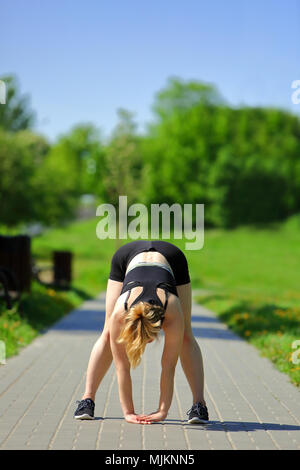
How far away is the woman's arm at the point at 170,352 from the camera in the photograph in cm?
585

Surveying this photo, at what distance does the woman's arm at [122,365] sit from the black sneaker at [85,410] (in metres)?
0.29

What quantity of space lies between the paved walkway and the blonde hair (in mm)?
598

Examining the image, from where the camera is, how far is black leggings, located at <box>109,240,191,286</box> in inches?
241

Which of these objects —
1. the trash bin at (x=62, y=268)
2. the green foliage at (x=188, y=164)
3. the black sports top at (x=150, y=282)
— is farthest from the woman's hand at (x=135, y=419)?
the green foliage at (x=188, y=164)

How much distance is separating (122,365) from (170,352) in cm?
37

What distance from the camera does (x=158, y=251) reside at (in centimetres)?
613

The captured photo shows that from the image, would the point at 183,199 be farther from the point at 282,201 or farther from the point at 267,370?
the point at 267,370

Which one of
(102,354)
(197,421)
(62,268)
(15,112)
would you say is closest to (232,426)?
(197,421)

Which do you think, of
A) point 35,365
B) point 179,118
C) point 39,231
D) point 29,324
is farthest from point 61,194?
point 35,365

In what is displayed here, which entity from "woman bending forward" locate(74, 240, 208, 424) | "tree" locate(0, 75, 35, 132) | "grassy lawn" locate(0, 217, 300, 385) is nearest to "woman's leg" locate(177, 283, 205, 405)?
"woman bending forward" locate(74, 240, 208, 424)

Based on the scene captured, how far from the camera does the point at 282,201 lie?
60.0 metres

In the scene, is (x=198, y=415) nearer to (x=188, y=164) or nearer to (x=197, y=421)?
(x=197, y=421)

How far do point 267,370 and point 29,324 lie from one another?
16.6 ft

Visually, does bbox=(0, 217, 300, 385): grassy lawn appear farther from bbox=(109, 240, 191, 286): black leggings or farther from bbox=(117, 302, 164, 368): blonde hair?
bbox=(117, 302, 164, 368): blonde hair
